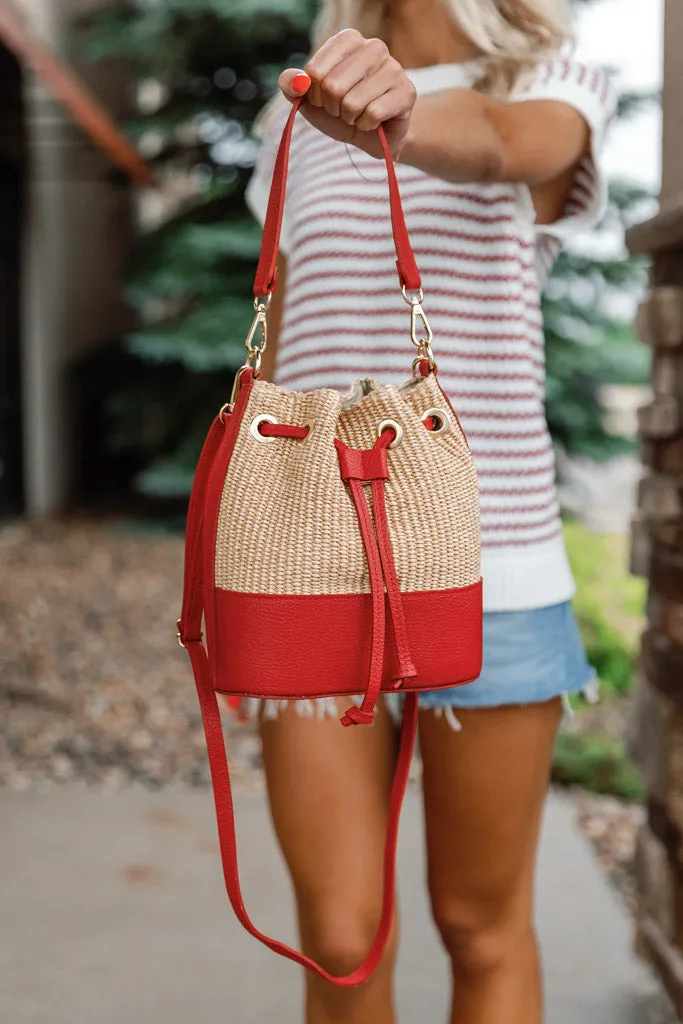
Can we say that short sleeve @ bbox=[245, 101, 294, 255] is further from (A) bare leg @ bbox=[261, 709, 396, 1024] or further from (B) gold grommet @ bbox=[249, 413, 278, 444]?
(A) bare leg @ bbox=[261, 709, 396, 1024]

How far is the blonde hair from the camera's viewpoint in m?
1.56

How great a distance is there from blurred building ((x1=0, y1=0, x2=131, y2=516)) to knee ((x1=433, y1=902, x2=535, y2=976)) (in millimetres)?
8389

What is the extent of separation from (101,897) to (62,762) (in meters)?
1.33

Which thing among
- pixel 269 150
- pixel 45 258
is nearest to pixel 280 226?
pixel 269 150

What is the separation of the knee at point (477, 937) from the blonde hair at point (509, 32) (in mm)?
1153

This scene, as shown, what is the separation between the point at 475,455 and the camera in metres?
1.52

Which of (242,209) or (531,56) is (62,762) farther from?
(242,209)

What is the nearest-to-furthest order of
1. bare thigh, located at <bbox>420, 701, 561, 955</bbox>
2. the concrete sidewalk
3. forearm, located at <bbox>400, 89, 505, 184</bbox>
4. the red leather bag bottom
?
the red leather bag bottom, forearm, located at <bbox>400, 89, 505, 184</bbox>, bare thigh, located at <bbox>420, 701, 561, 955</bbox>, the concrete sidewalk

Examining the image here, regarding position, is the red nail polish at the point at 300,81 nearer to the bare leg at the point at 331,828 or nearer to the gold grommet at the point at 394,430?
the gold grommet at the point at 394,430

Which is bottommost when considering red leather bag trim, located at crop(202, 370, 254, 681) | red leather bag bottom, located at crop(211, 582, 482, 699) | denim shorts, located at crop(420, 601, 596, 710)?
denim shorts, located at crop(420, 601, 596, 710)

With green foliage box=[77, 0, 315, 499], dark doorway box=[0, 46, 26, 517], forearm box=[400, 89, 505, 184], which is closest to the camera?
forearm box=[400, 89, 505, 184]

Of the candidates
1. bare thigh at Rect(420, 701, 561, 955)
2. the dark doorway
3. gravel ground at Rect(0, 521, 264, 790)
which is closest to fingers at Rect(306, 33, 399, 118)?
bare thigh at Rect(420, 701, 561, 955)

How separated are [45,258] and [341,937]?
9529 millimetres

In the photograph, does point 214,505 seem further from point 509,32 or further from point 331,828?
point 509,32
